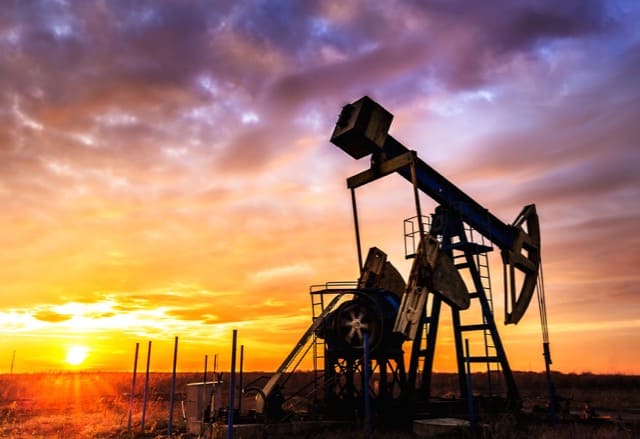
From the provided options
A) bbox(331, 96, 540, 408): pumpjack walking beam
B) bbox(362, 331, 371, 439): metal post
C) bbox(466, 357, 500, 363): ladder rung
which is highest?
bbox(331, 96, 540, 408): pumpjack walking beam

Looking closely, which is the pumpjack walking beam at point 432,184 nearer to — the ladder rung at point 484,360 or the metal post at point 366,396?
the ladder rung at point 484,360

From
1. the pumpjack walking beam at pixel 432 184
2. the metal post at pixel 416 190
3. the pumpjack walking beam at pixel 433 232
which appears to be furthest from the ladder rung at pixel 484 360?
the metal post at pixel 416 190

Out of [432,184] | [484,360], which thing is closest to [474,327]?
[484,360]

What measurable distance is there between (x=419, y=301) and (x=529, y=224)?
295 inches

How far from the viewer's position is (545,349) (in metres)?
15.0

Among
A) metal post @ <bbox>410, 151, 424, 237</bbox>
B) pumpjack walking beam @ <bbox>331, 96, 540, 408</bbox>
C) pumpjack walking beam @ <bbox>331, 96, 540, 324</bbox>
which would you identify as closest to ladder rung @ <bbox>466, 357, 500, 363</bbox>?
pumpjack walking beam @ <bbox>331, 96, 540, 408</bbox>

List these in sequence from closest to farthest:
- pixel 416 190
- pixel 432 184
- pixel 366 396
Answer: pixel 366 396, pixel 416 190, pixel 432 184

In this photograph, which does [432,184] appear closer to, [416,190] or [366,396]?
[416,190]

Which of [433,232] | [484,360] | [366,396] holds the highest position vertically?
[433,232]

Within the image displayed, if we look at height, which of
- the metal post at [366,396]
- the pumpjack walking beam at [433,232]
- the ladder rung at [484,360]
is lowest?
the metal post at [366,396]

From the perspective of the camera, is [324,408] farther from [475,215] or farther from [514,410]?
[475,215]

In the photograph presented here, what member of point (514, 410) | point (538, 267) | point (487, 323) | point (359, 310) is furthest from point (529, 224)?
point (359, 310)

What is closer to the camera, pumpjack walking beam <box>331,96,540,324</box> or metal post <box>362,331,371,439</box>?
metal post <box>362,331,371,439</box>

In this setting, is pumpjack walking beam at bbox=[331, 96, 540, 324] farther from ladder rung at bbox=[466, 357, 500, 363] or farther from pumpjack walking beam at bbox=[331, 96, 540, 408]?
ladder rung at bbox=[466, 357, 500, 363]
